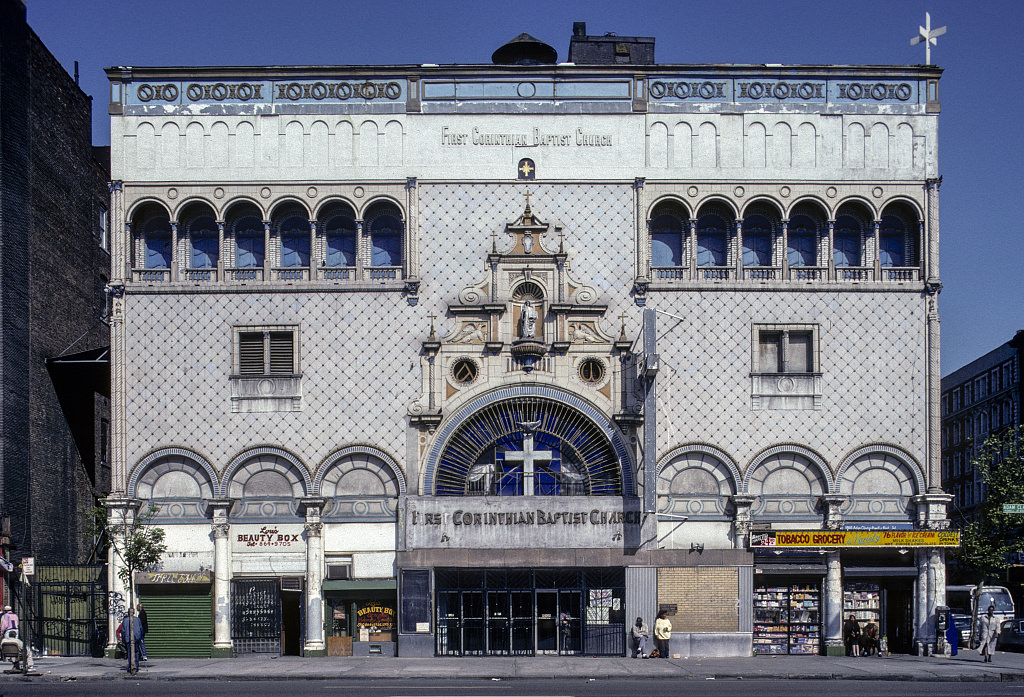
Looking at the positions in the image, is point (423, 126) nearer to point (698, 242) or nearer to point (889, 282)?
point (698, 242)

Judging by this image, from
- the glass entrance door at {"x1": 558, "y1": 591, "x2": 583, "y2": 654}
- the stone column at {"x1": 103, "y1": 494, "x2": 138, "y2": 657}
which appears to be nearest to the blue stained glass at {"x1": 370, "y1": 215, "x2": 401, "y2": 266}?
the stone column at {"x1": 103, "y1": 494, "x2": 138, "y2": 657}

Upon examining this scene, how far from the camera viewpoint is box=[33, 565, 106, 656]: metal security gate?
37.2 metres

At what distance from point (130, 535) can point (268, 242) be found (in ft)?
33.4

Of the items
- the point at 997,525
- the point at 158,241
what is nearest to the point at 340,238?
the point at 158,241

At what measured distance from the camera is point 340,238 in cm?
3862

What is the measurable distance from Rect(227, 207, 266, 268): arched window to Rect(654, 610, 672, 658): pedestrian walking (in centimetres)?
1718

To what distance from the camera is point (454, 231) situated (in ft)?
124

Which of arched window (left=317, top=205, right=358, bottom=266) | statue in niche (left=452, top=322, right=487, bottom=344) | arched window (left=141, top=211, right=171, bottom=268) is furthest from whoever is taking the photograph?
arched window (left=141, top=211, right=171, bottom=268)

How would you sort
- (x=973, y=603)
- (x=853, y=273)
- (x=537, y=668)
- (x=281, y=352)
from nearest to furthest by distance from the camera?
(x=537, y=668) < (x=281, y=352) < (x=853, y=273) < (x=973, y=603)

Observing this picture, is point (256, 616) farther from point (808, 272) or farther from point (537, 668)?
point (808, 272)

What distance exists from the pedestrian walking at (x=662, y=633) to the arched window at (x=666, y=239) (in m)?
11.4

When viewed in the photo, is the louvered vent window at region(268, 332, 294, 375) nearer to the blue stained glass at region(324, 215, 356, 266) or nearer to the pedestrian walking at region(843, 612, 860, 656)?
the blue stained glass at region(324, 215, 356, 266)

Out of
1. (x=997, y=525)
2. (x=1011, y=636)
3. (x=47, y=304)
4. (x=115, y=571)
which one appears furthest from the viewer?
(x=997, y=525)

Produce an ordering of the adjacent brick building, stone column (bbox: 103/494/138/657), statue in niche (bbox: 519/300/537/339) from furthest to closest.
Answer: the adjacent brick building
statue in niche (bbox: 519/300/537/339)
stone column (bbox: 103/494/138/657)
